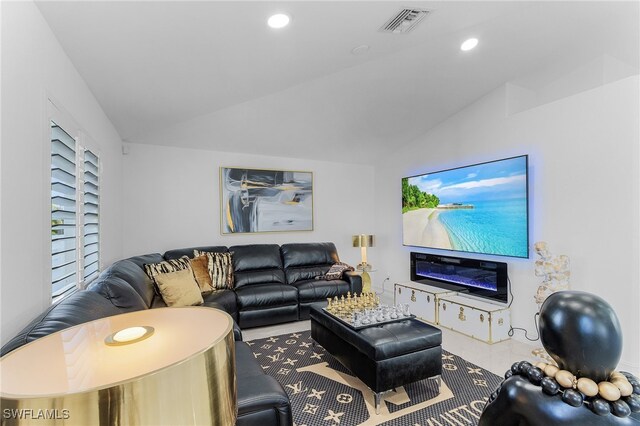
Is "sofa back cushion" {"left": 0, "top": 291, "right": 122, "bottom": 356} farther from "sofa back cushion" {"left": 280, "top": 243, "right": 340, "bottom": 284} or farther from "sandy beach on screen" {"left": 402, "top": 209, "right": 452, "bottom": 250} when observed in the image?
"sandy beach on screen" {"left": 402, "top": 209, "right": 452, "bottom": 250}

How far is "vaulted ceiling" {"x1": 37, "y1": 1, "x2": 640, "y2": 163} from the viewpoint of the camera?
1.69 m

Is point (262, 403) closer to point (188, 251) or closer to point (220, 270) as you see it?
point (220, 270)

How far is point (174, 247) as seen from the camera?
4.34 metres

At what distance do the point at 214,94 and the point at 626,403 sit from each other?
3.07m

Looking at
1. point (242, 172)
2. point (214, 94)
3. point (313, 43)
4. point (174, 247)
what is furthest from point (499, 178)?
point (174, 247)

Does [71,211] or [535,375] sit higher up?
[71,211]

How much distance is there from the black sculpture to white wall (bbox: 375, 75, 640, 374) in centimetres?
267

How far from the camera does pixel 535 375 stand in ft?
2.64

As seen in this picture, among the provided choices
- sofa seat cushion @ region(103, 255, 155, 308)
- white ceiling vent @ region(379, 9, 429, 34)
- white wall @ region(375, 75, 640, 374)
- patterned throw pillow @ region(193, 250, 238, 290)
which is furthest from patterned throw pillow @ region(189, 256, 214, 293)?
white wall @ region(375, 75, 640, 374)

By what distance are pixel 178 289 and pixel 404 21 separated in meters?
3.10

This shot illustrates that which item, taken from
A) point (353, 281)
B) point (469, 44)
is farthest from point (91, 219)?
point (469, 44)

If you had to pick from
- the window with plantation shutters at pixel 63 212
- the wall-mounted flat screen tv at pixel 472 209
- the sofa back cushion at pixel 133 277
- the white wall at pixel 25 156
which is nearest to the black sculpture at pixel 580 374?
the white wall at pixel 25 156

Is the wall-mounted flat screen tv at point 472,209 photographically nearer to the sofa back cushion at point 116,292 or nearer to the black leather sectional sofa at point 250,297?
the black leather sectional sofa at point 250,297

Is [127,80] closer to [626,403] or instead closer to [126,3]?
[126,3]
